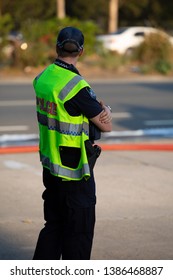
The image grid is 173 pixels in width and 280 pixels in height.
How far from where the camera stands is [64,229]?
17.9 feet

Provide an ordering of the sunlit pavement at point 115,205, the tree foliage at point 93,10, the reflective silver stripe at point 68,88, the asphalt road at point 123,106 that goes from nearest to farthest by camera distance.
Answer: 1. the reflective silver stripe at point 68,88
2. the sunlit pavement at point 115,205
3. the asphalt road at point 123,106
4. the tree foliage at point 93,10

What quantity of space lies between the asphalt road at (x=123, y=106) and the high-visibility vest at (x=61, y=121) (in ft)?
27.7

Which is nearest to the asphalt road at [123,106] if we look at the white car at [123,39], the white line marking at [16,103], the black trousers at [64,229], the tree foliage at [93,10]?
the white line marking at [16,103]

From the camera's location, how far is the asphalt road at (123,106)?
48.6 feet

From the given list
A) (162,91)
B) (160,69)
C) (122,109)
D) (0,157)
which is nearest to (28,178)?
(0,157)

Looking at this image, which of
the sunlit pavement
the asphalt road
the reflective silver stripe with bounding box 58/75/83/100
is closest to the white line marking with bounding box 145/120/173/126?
the asphalt road

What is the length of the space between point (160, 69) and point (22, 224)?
20.7m

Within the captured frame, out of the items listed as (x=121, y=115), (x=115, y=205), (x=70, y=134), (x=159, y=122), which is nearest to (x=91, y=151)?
(x=70, y=134)

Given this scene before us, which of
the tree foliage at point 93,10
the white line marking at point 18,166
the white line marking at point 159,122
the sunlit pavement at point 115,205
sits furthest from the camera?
the tree foliage at point 93,10

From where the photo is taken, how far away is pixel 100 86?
23.3 meters

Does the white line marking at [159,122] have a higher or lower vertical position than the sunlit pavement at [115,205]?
lower

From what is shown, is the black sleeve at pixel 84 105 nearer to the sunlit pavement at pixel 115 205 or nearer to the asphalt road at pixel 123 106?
the sunlit pavement at pixel 115 205

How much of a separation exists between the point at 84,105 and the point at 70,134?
201 millimetres

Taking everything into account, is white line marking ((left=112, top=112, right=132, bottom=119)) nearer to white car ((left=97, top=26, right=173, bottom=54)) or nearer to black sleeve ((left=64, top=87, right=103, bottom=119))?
black sleeve ((left=64, top=87, right=103, bottom=119))
